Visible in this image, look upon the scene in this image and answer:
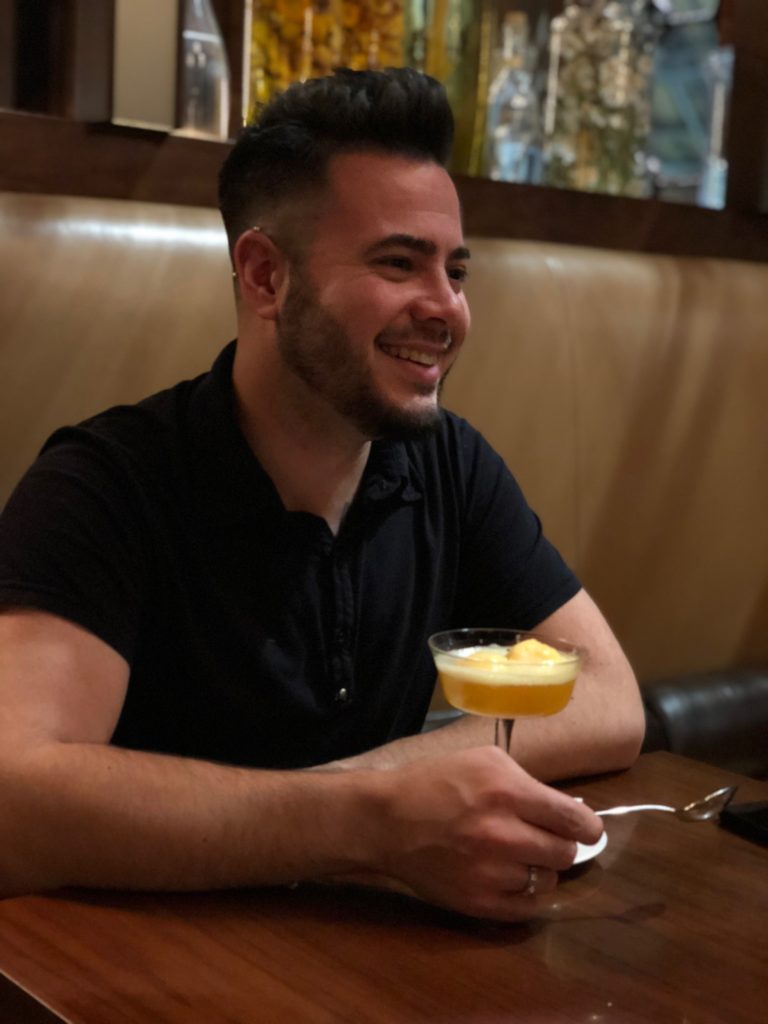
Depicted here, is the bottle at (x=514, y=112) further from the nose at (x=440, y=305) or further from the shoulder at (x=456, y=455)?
the nose at (x=440, y=305)

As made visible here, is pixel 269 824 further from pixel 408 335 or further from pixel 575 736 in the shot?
pixel 408 335

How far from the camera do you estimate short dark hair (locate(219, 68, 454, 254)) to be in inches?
65.7

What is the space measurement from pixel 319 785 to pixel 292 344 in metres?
0.64

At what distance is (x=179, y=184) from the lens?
2.28 metres

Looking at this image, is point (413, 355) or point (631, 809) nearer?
point (631, 809)

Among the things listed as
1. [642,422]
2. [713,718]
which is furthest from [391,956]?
[642,422]

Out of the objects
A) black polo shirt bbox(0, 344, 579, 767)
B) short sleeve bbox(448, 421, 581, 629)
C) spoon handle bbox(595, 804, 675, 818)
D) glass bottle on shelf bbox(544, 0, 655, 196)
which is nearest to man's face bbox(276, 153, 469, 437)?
black polo shirt bbox(0, 344, 579, 767)

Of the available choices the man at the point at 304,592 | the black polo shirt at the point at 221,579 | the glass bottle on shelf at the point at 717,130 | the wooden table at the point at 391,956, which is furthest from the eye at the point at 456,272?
the glass bottle on shelf at the point at 717,130

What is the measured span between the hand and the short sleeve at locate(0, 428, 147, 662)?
0.38 metres

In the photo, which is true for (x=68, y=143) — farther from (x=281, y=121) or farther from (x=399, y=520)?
(x=399, y=520)

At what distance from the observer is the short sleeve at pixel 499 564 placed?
72.2 inches

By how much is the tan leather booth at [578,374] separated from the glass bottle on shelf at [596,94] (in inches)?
11.8

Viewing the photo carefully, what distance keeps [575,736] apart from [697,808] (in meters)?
0.20

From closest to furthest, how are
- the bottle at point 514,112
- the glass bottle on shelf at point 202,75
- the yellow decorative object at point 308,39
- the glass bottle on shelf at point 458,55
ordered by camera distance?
the glass bottle on shelf at point 202,75
the yellow decorative object at point 308,39
the glass bottle on shelf at point 458,55
the bottle at point 514,112
